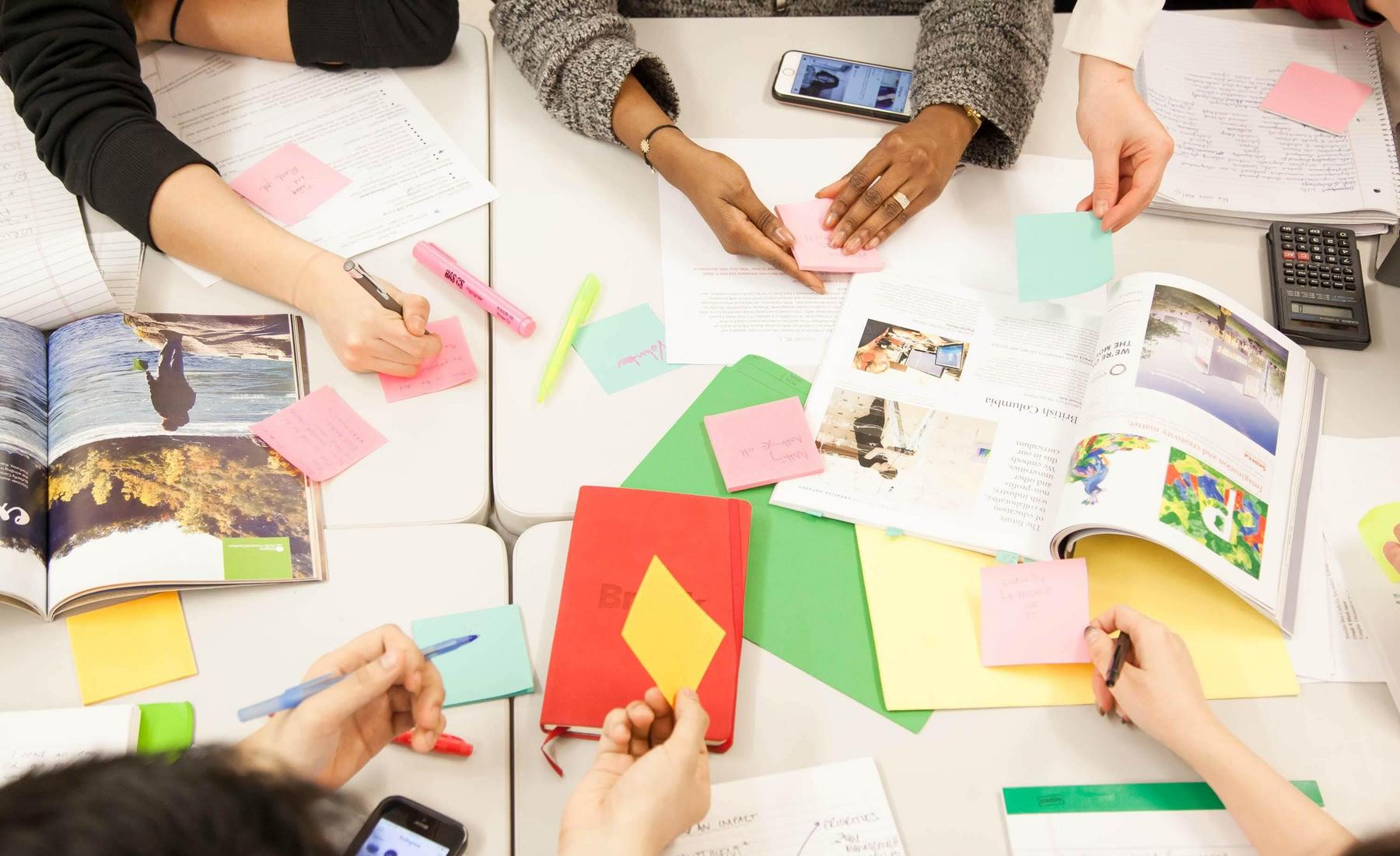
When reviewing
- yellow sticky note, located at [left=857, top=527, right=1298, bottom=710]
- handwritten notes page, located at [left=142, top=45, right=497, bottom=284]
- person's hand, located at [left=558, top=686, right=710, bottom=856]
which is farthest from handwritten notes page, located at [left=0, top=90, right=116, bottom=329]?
yellow sticky note, located at [left=857, top=527, right=1298, bottom=710]

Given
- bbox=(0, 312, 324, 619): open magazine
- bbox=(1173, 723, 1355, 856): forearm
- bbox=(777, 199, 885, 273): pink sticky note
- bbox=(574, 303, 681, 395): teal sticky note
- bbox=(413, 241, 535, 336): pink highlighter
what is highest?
bbox=(777, 199, 885, 273): pink sticky note

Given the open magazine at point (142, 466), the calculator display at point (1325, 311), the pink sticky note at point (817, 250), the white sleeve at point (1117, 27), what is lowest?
the open magazine at point (142, 466)

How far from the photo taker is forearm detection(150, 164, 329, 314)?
978 mm

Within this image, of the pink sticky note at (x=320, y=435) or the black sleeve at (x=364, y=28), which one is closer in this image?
the pink sticky note at (x=320, y=435)

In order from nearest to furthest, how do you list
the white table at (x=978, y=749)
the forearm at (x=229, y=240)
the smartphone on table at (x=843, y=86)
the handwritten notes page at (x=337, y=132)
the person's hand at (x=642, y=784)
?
1. the person's hand at (x=642, y=784)
2. the white table at (x=978, y=749)
3. the forearm at (x=229, y=240)
4. the handwritten notes page at (x=337, y=132)
5. the smartphone on table at (x=843, y=86)

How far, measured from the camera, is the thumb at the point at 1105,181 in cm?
100

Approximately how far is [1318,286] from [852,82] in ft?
1.95

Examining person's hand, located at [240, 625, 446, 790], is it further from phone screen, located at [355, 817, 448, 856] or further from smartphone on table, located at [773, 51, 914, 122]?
smartphone on table, located at [773, 51, 914, 122]

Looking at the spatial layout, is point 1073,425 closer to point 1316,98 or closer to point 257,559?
point 1316,98

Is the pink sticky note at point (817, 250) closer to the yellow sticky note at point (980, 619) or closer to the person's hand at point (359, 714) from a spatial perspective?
the yellow sticky note at point (980, 619)

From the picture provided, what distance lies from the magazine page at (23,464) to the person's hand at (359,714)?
0.89ft

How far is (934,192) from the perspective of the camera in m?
1.09

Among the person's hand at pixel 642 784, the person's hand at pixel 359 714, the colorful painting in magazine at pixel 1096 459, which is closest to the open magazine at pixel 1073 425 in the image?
the colorful painting in magazine at pixel 1096 459

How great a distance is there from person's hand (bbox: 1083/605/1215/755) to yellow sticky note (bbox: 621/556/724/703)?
324 millimetres
